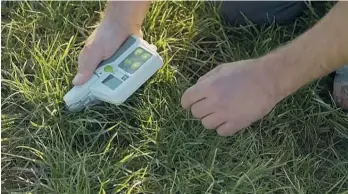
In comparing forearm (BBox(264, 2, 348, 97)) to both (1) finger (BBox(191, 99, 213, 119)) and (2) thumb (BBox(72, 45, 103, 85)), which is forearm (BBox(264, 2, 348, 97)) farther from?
(2) thumb (BBox(72, 45, 103, 85))

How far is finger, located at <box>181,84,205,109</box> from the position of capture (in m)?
1.45

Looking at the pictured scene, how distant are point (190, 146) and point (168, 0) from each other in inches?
15.6

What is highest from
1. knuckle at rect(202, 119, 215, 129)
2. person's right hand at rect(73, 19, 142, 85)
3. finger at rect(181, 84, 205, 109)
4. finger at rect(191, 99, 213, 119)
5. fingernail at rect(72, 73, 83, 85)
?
person's right hand at rect(73, 19, 142, 85)

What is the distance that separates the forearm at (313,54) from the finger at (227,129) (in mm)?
112

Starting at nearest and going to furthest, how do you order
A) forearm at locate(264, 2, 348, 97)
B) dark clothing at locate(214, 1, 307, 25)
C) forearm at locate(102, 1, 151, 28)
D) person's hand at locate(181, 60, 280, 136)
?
forearm at locate(264, 2, 348, 97)
person's hand at locate(181, 60, 280, 136)
forearm at locate(102, 1, 151, 28)
dark clothing at locate(214, 1, 307, 25)

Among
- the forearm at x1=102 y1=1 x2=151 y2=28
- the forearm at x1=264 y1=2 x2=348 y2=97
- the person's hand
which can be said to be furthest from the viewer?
the forearm at x1=102 y1=1 x2=151 y2=28

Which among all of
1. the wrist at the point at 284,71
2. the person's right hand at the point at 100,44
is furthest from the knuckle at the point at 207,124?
the person's right hand at the point at 100,44

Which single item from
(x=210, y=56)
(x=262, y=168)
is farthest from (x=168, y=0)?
(x=262, y=168)

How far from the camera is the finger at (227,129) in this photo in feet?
4.70

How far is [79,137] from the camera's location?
4.81ft

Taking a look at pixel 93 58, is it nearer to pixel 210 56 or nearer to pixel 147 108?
pixel 147 108

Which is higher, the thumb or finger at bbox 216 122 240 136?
the thumb

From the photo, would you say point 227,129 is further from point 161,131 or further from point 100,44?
point 100,44

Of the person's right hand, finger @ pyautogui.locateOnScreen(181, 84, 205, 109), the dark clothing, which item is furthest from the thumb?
the dark clothing
